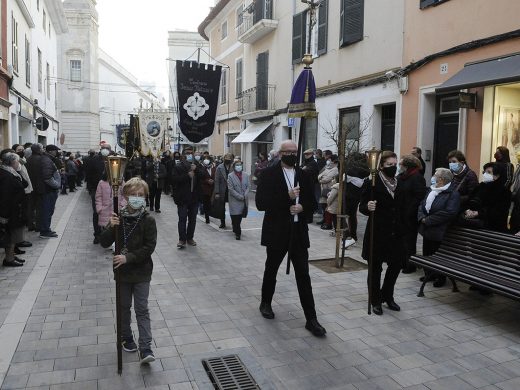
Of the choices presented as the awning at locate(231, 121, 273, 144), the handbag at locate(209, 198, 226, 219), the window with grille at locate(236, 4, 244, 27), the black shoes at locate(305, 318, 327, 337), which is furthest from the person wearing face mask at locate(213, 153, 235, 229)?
the window with grille at locate(236, 4, 244, 27)

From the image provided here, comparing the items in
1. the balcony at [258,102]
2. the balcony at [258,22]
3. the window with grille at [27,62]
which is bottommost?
the balcony at [258,102]

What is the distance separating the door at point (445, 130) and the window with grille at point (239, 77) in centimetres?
1374

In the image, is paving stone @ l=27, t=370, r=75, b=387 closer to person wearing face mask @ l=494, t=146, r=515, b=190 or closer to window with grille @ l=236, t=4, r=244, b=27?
person wearing face mask @ l=494, t=146, r=515, b=190

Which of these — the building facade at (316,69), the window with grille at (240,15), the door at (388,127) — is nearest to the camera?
the building facade at (316,69)

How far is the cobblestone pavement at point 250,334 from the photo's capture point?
3.82 metres

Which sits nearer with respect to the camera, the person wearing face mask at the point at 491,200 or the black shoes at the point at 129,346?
the black shoes at the point at 129,346

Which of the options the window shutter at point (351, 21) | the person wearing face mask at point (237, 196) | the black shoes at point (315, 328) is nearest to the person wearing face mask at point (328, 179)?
the person wearing face mask at point (237, 196)

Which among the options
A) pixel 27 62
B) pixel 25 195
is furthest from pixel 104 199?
pixel 27 62

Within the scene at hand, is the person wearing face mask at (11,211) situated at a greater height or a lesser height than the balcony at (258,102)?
lesser

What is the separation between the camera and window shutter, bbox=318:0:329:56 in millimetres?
15094

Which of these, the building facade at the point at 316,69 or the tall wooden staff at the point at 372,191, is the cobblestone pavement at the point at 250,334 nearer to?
the tall wooden staff at the point at 372,191

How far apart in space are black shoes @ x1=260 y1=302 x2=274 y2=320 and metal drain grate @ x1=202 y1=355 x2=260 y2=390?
0.98 metres

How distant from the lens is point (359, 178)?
945 cm

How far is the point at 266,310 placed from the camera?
Result: 17.0 ft
